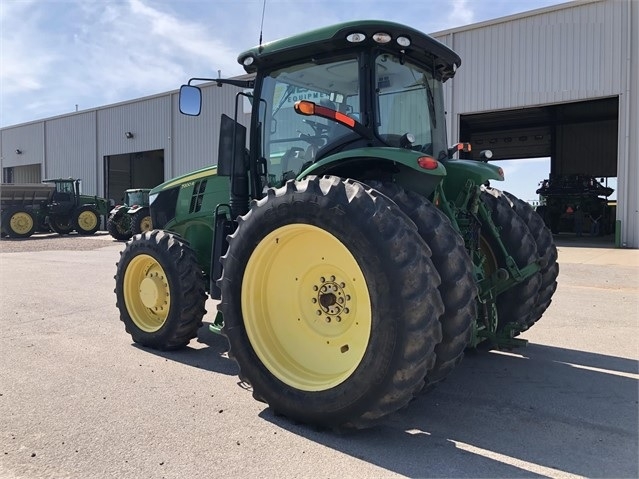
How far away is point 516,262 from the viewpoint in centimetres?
450

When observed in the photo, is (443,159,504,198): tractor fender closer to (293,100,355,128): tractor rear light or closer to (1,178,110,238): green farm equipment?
(293,100,355,128): tractor rear light

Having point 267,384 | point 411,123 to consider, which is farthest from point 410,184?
point 267,384

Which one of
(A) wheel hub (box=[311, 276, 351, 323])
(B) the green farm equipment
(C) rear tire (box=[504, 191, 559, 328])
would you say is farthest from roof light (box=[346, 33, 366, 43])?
(B) the green farm equipment

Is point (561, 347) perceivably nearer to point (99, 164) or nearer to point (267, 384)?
point (267, 384)

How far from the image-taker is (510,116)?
24.4 meters

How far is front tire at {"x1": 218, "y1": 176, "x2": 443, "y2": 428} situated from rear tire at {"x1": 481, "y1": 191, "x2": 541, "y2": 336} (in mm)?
1721

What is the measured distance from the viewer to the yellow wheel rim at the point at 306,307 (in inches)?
130

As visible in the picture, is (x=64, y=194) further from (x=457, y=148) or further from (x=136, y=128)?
(x=457, y=148)

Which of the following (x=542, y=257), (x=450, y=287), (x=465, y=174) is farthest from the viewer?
(x=542, y=257)

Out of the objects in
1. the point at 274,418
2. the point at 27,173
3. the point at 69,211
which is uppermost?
the point at 27,173

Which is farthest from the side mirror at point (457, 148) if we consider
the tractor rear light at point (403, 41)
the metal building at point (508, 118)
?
the metal building at point (508, 118)

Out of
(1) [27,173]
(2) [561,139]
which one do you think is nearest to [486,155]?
(2) [561,139]

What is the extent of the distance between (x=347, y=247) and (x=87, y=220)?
83.4 feet

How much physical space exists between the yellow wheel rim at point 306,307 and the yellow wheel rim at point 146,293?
1688mm
